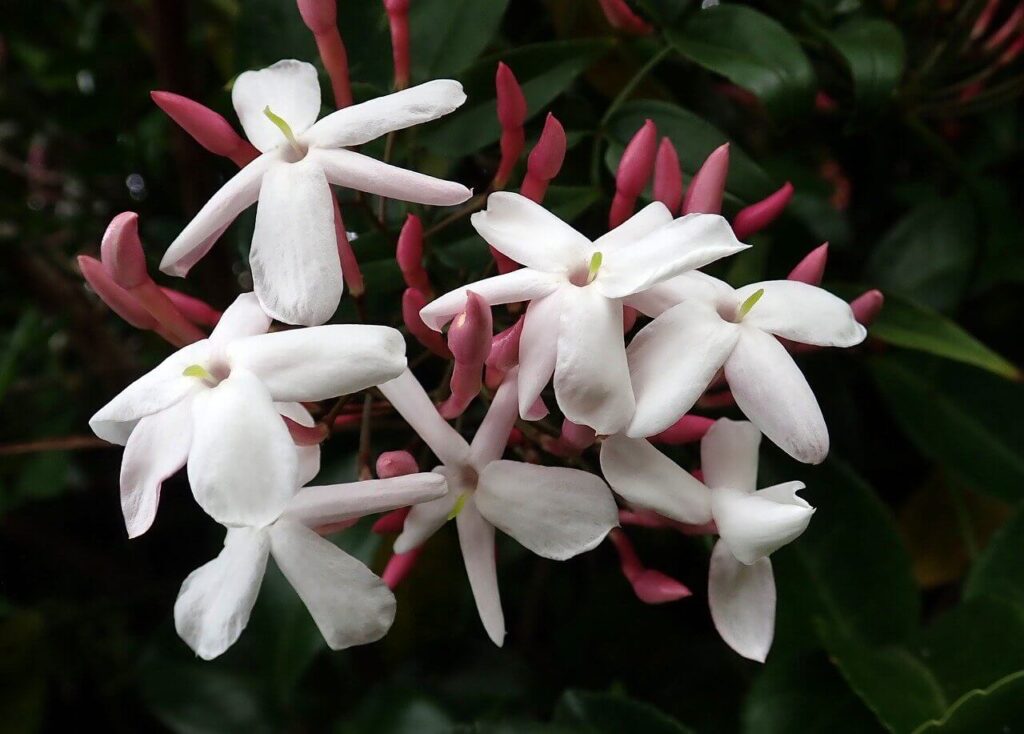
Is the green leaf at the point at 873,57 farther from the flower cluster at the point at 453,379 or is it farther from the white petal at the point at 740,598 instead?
the white petal at the point at 740,598

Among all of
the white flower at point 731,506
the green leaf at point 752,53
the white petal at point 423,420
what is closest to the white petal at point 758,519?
the white flower at point 731,506

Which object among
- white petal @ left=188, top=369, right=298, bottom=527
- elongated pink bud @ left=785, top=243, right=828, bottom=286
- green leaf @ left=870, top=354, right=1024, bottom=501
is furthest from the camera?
green leaf @ left=870, top=354, right=1024, bottom=501

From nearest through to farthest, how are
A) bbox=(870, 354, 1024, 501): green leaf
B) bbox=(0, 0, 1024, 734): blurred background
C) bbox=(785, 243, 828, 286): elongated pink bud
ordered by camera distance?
1. bbox=(785, 243, 828, 286): elongated pink bud
2. bbox=(0, 0, 1024, 734): blurred background
3. bbox=(870, 354, 1024, 501): green leaf

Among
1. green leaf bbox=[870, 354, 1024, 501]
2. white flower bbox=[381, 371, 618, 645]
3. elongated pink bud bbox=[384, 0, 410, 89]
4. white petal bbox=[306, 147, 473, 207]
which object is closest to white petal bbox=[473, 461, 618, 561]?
white flower bbox=[381, 371, 618, 645]

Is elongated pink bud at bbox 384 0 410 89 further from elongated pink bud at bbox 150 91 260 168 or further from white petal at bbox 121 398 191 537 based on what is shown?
white petal at bbox 121 398 191 537

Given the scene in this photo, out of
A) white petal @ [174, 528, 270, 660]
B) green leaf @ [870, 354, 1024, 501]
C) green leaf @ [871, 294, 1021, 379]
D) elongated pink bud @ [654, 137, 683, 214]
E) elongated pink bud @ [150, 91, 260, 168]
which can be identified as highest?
elongated pink bud @ [150, 91, 260, 168]

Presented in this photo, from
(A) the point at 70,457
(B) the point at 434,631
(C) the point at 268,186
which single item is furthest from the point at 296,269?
(A) the point at 70,457

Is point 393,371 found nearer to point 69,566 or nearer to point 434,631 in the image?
point 434,631
